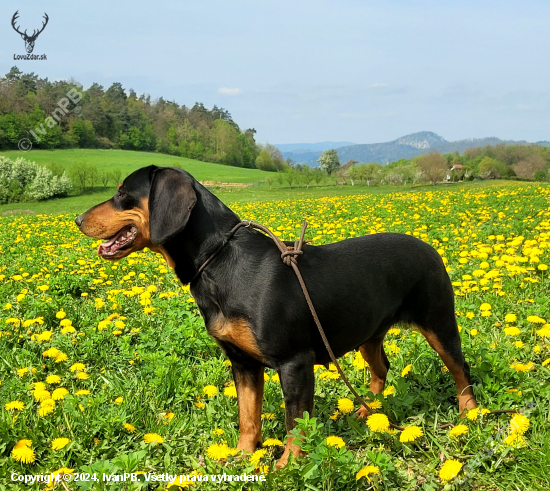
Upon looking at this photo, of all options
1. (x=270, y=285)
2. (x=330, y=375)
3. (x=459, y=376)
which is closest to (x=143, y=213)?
(x=270, y=285)

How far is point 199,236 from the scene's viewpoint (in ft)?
9.66

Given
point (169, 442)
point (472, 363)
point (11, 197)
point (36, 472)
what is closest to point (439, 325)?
point (472, 363)

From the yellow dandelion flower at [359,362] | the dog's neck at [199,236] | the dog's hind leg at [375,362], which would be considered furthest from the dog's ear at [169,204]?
the yellow dandelion flower at [359,362]

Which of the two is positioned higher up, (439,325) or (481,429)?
(439,325)

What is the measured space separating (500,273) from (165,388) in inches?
176

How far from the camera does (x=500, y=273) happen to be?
19.3ft

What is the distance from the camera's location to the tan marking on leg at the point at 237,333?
108 inches

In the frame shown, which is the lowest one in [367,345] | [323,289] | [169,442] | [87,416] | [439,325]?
[169,442]

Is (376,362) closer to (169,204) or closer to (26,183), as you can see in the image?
(169,204)

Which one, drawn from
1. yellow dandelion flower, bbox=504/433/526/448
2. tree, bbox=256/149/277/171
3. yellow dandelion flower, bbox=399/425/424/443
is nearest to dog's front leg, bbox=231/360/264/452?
yellow dandelion flower, bbox=399/425/424/443

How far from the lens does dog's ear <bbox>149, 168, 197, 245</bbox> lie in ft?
9.20

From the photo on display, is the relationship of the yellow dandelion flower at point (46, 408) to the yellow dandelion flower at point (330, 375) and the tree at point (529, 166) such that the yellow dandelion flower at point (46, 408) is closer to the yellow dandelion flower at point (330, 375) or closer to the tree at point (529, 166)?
the yellow dandelion flower at point (330, 375)

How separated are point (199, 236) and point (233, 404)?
150cm

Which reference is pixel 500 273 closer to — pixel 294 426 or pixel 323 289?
pixel 323 289
